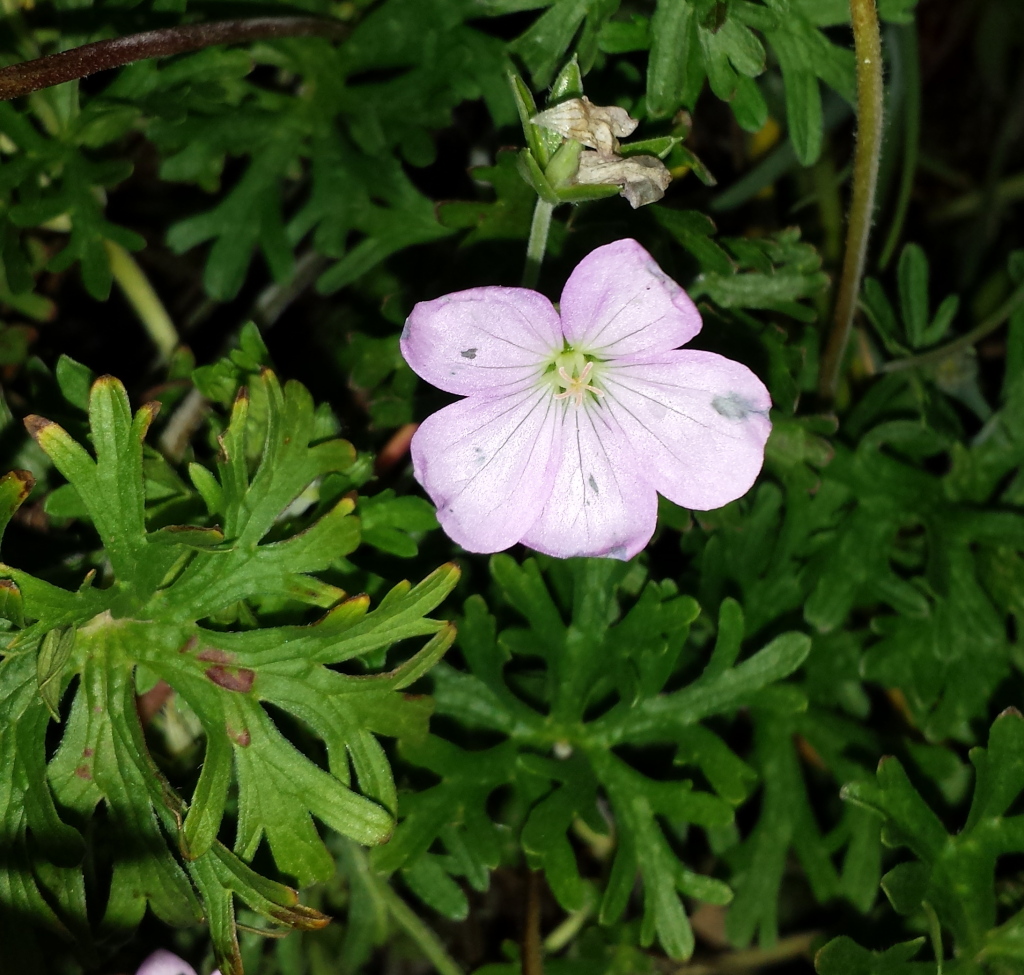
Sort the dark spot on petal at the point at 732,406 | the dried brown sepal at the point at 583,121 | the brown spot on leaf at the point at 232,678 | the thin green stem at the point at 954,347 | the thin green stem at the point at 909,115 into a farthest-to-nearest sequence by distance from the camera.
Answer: the thin green stem at the point at 909,115, the thin green stem at the point at 954,347, the brown spot on leaf at the point at 232,678, the dark spot on petal at the point at 732,406, the dried brown sepal at the point at 583,121

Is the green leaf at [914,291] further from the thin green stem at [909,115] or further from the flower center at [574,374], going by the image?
the flower center at [574,374]

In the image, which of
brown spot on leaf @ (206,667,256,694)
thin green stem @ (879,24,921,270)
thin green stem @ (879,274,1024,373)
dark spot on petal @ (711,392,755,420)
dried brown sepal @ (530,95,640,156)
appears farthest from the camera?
thin green stem @ (879,24,921,270)

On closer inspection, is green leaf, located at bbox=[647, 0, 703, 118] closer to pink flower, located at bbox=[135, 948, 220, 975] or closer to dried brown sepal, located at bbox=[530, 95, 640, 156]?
dried brown sepal, located at bbox=[530, 95, 640, 156]

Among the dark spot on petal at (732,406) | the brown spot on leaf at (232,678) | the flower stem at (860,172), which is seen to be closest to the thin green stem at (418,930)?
the brown spot on leaf at (232,678)

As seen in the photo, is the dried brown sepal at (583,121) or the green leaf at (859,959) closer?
the dried brown sepal at (583,121)

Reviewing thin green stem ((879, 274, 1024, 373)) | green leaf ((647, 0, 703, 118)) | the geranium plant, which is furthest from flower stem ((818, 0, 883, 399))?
green leaf ((647, 0, 703, 118))

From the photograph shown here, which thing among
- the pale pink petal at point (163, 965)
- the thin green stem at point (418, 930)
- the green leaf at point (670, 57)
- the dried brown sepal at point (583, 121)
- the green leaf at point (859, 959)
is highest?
the dried brown sepal at point (583, 121)
